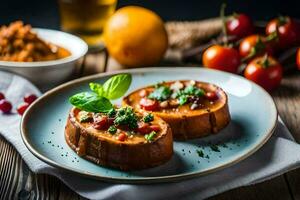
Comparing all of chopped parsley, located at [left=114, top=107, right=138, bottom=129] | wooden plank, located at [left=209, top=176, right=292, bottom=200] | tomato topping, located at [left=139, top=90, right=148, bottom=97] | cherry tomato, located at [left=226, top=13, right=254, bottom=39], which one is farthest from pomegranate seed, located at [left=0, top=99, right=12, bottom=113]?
cherry tomato, located at [left=226, top=13, right=254, bottom=39]

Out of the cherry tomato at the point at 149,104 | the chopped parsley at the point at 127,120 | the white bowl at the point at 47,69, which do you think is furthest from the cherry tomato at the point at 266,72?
the chopped parsley at the point at 127,120

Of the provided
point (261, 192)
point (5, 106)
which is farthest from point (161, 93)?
point (5, 106)

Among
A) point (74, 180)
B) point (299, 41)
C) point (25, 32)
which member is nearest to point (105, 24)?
point (25, 32)

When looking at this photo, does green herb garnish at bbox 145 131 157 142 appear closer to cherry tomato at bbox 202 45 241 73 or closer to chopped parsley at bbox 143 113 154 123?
chopped parsley at bbox 143 113 154 123

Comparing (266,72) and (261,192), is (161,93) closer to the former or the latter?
(261,192)

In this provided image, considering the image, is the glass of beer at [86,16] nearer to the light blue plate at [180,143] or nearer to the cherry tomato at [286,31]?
the light blue plate at [180,143]

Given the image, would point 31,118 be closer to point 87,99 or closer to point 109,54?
point 87,99

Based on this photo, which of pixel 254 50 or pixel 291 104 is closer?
pixel 291 104
